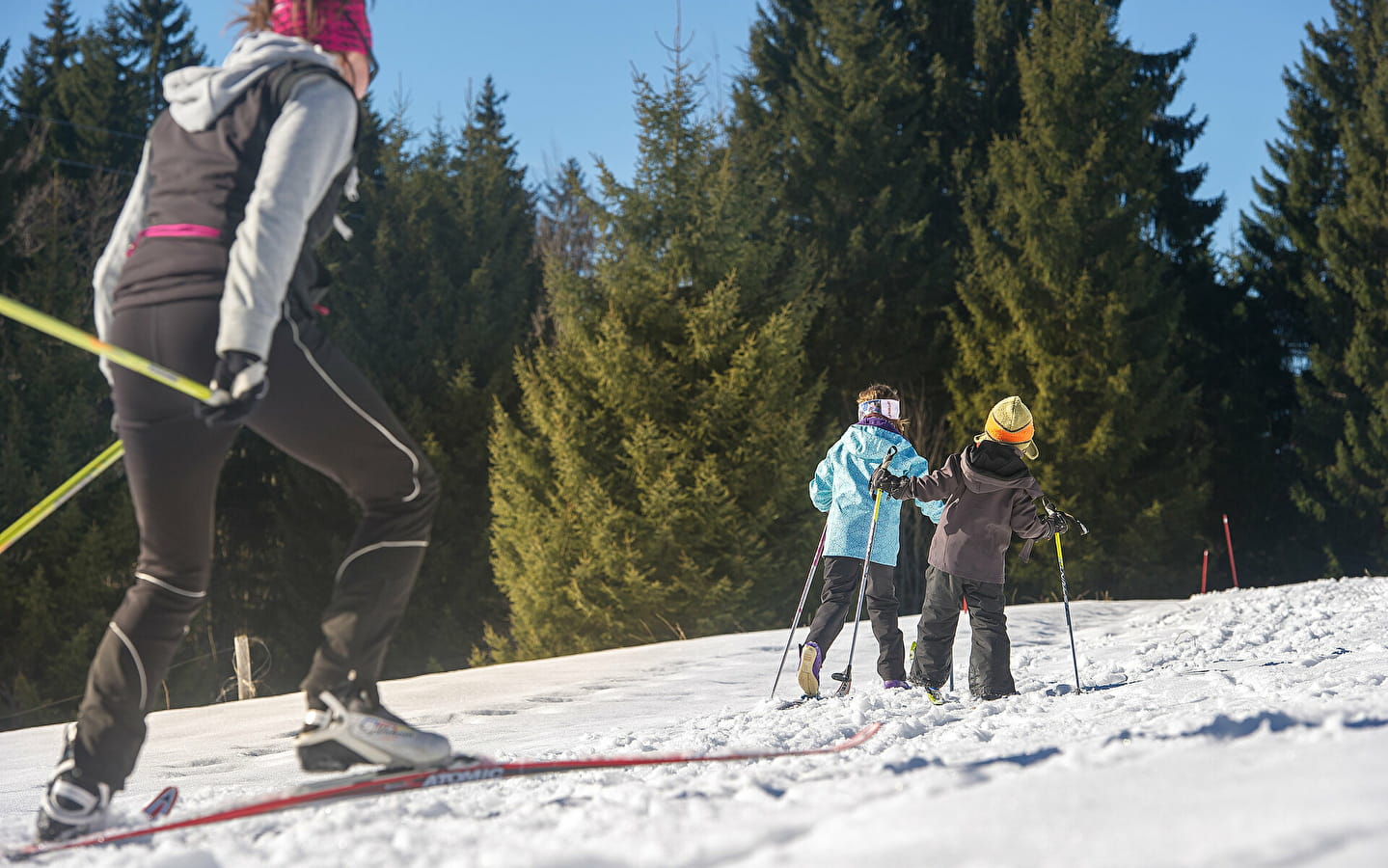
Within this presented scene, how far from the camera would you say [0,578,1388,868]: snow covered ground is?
1688 mm

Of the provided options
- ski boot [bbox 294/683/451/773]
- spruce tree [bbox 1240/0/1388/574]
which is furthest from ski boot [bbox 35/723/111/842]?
spruce tree [bbox 1240/0/1388/574]

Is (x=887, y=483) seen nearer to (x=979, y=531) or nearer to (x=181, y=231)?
(x=979, y=531)

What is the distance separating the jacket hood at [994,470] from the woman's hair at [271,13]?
149 inches

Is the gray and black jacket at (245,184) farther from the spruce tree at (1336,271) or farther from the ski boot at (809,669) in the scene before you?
the spruce tree at (1336,271)

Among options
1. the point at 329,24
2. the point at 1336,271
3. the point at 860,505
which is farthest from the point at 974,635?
the point at 1336,271

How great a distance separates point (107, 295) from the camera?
2.74 meters

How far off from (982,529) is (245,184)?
159 inches

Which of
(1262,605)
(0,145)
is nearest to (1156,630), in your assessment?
(1262,605)

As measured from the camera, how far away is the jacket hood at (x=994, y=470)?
552 cm

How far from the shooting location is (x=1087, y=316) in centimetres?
1919

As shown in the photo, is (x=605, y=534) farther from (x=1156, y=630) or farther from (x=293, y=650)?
(x=293, y=650)

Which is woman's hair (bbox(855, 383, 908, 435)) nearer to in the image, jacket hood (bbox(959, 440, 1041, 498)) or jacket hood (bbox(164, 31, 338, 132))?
jacket hood (bbox(959, 440, 1041, 498))

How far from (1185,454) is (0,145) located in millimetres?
20298

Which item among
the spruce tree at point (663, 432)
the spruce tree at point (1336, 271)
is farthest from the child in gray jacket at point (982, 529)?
the spruce tree at point (1336, 271)
